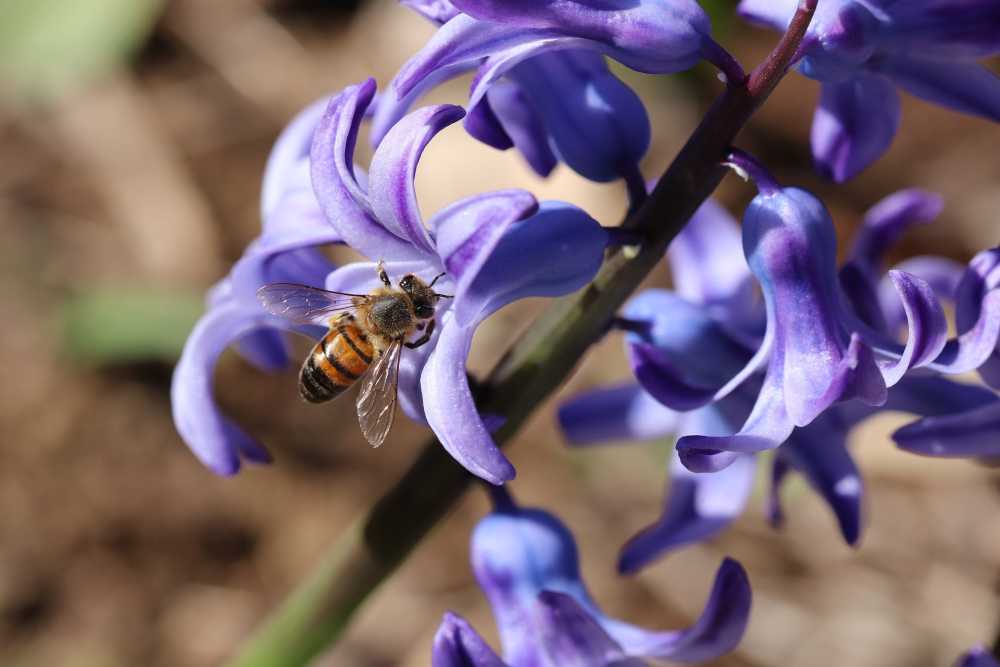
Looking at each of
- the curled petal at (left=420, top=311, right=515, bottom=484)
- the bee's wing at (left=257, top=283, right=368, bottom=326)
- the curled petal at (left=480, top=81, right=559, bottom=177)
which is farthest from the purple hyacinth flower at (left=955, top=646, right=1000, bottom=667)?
the bee's wing at (left=257, top=283, right=368, bottom=326)

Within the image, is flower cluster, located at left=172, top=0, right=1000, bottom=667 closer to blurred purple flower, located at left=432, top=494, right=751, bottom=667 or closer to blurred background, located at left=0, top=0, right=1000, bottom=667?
blurred purple flower, located at left=432, top=494, right=751, bottom=667

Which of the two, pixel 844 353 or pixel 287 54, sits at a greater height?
pixel 844 353

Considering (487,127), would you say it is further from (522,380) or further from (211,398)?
(211,398)

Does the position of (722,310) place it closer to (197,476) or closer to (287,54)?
(197,476)

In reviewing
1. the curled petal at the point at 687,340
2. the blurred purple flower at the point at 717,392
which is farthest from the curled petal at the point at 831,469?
the curled petal at the point at 687,340

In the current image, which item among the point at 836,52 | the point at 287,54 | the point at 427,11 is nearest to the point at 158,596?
the point at 287,54

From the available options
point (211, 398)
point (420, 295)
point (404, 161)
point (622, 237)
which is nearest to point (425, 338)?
point (420, 295)

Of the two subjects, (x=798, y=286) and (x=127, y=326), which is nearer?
(x=798, y=286)
